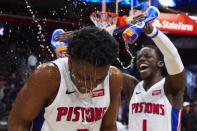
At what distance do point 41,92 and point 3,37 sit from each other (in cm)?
799

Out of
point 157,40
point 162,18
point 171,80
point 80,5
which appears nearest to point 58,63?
point 157,40

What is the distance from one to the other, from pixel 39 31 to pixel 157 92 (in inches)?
282

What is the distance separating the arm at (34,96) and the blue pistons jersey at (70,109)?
4 cm

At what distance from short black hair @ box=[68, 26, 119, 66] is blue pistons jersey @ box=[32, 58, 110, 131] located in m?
0.21

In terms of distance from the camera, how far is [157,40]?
3318 millimetres

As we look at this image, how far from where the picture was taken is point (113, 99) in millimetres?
2391

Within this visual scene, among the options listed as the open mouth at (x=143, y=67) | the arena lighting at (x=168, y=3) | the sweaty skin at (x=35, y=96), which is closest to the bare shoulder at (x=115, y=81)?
the sweaty skin at (x=35, y=96)

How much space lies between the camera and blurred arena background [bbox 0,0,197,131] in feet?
27.1

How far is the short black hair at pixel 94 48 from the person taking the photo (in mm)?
1963

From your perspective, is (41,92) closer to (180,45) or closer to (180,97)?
(180,97)

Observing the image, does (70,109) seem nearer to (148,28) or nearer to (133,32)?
(148,28)

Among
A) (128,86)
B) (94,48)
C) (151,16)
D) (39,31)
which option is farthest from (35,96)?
(39,31)

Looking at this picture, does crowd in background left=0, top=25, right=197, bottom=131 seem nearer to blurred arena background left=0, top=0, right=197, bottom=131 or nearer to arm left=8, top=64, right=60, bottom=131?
blurred arena background left=0, top=0, right=197, bottom=131

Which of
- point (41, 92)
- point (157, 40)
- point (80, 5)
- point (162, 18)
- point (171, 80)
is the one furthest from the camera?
point (162, 18)
